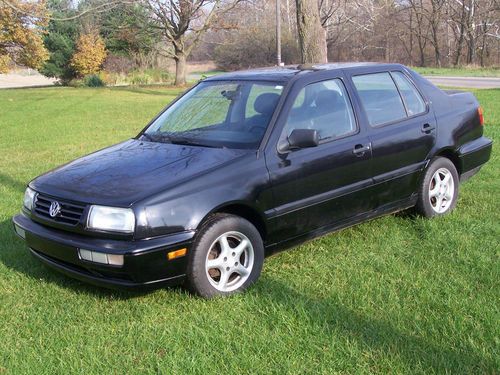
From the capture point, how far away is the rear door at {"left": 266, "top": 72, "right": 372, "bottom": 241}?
4113 millimetres

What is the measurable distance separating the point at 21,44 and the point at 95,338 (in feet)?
120

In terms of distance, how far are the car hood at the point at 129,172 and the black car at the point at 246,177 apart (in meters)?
0.01

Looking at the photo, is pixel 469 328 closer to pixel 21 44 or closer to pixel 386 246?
pixel 386 246

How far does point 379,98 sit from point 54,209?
2.90 meters

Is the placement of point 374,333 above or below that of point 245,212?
below

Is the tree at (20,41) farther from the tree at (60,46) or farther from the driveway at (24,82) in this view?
the driveway at (24,82)

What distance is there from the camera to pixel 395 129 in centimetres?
489

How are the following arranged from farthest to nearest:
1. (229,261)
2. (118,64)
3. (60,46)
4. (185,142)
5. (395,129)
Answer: (60,46) < (118,64) < (395,129) < (185,142) < (229,261)

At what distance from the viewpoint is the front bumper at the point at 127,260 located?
3477 millimetres

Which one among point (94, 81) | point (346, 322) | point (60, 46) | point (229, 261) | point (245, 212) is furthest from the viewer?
point (60, 46)

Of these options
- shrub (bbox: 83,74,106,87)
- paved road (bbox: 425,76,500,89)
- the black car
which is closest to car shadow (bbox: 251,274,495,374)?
the black car

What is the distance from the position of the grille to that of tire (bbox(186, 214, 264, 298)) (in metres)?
0.80

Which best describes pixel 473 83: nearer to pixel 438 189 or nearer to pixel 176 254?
pixel 438 189

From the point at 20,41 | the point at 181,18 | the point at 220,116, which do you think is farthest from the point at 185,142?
the point at 20,41
